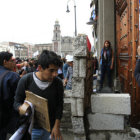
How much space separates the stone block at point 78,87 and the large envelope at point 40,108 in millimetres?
973

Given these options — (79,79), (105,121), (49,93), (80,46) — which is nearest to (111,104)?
(105,121)

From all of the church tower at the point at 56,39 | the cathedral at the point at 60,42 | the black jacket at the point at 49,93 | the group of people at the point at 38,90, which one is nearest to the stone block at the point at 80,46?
the group of people at the point at 38,90

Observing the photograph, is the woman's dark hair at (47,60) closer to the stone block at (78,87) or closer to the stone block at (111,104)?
the stone block at (78,87)

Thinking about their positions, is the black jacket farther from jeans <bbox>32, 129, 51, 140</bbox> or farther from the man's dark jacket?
the man's dark jacket

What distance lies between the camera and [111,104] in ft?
10.7

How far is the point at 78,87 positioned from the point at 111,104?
81 centimetres

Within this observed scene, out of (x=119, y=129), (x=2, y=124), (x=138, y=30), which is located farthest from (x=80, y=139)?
(x=138, y=30)

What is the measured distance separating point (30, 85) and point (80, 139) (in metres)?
1.65

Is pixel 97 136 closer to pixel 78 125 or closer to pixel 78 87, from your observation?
pixel 78 125

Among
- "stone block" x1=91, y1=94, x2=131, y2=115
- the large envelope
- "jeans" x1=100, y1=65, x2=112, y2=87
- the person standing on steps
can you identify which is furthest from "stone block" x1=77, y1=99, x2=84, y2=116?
"jeans" x1=100, y1=65, x2=112, y2=87

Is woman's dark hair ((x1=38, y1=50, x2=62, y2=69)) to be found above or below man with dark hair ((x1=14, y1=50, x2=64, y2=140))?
above

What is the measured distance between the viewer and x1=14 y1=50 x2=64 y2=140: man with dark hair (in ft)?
7.11

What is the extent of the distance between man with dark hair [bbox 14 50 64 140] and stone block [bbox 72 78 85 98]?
59cm

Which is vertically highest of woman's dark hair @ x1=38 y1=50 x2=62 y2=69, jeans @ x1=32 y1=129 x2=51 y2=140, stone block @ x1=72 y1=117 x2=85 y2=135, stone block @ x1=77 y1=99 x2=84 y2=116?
woman's dark hair @ x1=38 y1=50 x2=62 y2=69
